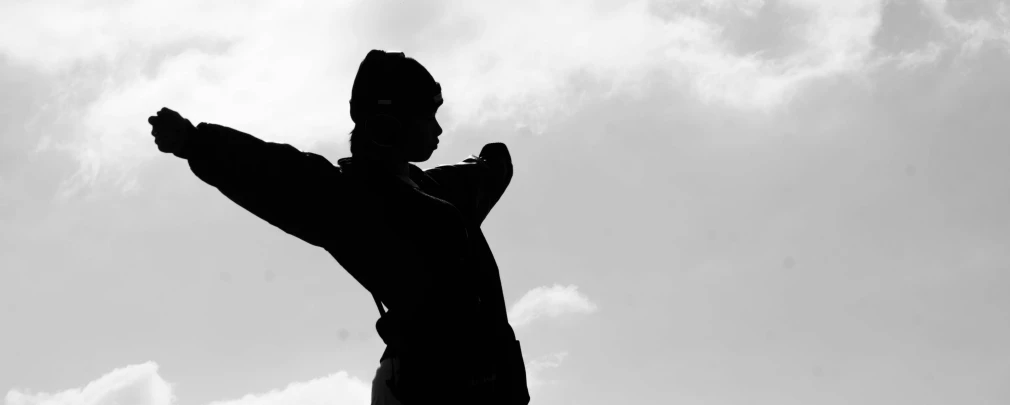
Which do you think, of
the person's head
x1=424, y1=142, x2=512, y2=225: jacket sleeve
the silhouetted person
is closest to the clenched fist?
the silhouetted person

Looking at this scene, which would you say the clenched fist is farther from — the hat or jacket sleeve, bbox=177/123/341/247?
the hat

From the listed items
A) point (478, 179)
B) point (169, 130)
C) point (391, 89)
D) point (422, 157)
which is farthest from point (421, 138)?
point (169, 130)

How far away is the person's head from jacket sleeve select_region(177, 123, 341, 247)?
24 centimetres

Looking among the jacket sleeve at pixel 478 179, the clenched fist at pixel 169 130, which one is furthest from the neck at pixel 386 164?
the clenched fist at pixel 169 130

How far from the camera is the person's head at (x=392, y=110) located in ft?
16.6

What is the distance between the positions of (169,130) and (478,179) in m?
1.85

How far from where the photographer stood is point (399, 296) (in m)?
4.86

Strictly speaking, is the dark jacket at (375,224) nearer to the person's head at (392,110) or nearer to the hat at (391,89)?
the person's head at (392,110)

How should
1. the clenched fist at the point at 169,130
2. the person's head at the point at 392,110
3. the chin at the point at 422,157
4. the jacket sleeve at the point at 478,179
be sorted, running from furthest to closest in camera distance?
the jacket sleeve at the point at 478,179 < the chin at the point at 422,157 < the person's head at the point at 392,110 < the clenched fist at the point at 169,130

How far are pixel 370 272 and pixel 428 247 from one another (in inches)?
11.1

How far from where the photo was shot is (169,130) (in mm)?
4438

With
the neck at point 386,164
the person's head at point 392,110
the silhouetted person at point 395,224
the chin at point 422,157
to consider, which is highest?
the person's head at point 392,110

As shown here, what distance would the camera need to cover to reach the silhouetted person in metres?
4.68

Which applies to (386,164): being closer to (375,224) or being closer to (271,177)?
(375,224)
